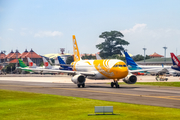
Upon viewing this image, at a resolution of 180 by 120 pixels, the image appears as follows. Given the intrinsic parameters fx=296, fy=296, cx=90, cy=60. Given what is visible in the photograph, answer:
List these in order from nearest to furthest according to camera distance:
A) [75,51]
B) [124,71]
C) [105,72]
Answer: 1. [124,71]
2. [105,72]
3. [75,51]

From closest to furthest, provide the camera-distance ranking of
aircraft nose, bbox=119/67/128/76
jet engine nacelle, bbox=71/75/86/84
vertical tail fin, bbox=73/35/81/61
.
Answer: aircraft nose, bbox=119/67/128/76 < jet engine nacelle, bbox=71/75/86/84 < vertical tail fin, bbox=73/35/81/61

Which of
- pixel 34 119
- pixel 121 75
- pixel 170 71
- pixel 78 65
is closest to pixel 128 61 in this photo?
pixel 170 71

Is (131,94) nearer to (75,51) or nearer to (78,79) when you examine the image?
(78,79)

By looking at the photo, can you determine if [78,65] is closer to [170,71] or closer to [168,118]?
[168,118]

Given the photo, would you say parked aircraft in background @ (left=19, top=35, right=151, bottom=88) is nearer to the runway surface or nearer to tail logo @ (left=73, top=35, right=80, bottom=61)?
the runway surface

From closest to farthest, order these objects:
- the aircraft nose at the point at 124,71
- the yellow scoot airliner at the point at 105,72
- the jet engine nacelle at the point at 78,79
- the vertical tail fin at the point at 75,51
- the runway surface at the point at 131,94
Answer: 1. the runway surface at the point at 131,94
2. the aircraft nose at the point at 124,71
3. the yellow scoot airliner at the point at 105,72
4. the jet engine nacelle at the point at 78,79
5. the vertical tail fin at the point at 75,51

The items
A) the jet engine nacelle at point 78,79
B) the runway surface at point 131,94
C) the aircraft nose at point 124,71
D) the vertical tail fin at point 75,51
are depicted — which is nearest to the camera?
the runway surface at point 131,94

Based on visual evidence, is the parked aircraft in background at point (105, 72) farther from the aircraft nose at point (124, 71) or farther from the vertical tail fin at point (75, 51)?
the vertical tail fin at point (75, 51)

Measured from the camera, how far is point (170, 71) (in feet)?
402

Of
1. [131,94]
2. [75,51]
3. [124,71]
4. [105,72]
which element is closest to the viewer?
[131,94]

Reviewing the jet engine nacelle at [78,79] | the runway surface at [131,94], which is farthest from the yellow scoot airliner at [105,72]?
the runway surface at [131,94]

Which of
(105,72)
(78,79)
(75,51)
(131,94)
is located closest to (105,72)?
(105,72)

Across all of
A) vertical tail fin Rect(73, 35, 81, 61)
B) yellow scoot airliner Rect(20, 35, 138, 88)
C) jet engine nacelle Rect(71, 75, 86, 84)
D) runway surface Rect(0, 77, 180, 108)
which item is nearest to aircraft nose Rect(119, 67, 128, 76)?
yellow scoot airliner Rect(20, 35, 138, 88)

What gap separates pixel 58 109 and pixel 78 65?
36186 millimetres
